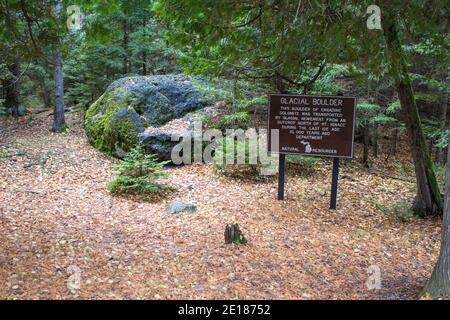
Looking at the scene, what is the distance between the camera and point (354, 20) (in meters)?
5.43

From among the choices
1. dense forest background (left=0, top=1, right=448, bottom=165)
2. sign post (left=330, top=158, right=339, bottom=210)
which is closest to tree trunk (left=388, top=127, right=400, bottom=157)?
dense forest background (left=0, top=1, right=448, bottom=165)

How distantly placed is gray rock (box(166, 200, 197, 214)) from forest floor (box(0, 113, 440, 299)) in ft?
0.53

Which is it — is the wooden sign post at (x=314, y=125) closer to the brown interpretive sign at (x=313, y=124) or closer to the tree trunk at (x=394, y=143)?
the brown interpretive sign at (x=313, y=124)

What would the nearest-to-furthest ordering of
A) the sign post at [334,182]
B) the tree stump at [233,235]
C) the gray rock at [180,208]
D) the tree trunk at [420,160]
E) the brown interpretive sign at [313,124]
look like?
the tree stump at [233,235]
the tree trunk at [420,160]
the gray rock at [180,208]
the brown interpretive sign at [313,124]
the sign post at [334,182]

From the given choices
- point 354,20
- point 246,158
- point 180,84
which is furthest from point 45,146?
point 354,20

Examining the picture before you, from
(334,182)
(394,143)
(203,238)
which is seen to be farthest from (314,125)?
(394,143)

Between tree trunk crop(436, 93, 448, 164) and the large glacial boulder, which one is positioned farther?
the large glacial boulder

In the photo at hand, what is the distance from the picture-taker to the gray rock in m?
8.08

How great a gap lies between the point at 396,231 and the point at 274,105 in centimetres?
363

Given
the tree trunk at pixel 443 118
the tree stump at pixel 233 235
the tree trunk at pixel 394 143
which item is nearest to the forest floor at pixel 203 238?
the tree stump at pixel 233 235

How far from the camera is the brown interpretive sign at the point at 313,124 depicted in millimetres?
8227

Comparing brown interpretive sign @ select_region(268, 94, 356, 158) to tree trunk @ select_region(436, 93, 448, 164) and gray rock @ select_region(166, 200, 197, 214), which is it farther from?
tree trunk @ select_region(436, 93, 448, 164)

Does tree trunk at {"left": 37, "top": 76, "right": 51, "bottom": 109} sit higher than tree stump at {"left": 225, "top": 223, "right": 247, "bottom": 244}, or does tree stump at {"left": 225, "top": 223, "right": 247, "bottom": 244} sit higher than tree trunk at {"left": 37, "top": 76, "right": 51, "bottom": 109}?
tree trunk at {"left": 37, "top": 76, "right": 51, "bottom": 109}

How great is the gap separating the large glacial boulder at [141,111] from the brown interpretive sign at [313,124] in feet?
13.9
